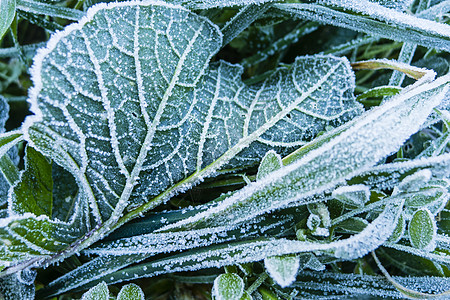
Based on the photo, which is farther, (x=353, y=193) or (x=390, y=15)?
(x=390, y=15)

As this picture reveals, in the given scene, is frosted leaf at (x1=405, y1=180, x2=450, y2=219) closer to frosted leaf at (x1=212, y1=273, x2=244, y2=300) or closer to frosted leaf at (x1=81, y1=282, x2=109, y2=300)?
frosted leaf at (x1=212, y1=273, x2=244, y2=300)

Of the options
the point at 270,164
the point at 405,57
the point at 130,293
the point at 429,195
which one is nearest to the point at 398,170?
the point at 429,195

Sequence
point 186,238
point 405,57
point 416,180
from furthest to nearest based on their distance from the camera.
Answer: point 405,57, point 186,238, point 416,180

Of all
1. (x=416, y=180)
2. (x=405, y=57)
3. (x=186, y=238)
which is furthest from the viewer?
(x=405, y=57)

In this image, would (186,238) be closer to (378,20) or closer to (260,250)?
(260,250)

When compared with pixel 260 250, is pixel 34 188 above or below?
above

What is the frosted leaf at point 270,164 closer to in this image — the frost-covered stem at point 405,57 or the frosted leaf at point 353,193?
the frosted leaf at point 353,193

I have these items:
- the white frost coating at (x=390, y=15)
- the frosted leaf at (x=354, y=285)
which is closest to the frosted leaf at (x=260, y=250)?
the frosted leaf at (x=354, y=285)

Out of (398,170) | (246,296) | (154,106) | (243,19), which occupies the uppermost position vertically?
(243,19)
